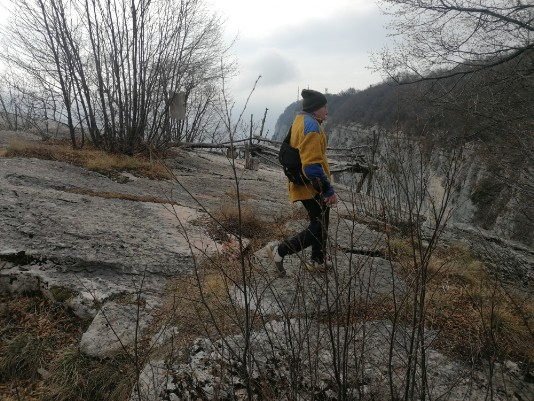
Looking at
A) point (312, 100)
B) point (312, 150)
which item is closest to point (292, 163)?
point (312, 150)

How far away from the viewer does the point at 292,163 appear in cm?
323

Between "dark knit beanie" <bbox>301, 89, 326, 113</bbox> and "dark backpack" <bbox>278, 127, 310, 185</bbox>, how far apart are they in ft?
0.97

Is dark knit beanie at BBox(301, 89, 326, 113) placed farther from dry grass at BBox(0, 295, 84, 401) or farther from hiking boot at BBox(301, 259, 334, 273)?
dry grass at BBox(0, 295, 84, 401)

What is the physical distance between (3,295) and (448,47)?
34.4ft

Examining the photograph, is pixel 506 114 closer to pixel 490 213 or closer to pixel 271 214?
pixel 271 214

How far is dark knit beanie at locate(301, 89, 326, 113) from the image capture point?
3.18m

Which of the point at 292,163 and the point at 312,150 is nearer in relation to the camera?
the point at 312,150

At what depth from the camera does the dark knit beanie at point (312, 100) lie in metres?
3.18

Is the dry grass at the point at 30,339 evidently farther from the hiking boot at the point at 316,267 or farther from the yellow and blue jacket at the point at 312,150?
the yellow and blue jacket at the point at 312,150

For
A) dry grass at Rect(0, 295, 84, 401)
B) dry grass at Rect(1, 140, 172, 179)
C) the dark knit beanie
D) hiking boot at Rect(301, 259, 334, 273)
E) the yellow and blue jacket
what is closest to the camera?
hiking boot at Rect(301, 259, 334, 273)

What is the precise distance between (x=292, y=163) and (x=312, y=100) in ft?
1.91

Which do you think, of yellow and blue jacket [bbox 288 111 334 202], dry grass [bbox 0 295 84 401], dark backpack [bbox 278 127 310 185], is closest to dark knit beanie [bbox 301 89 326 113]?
yellow and blue jacket [bbox 288 111 334 202]

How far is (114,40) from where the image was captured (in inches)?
360

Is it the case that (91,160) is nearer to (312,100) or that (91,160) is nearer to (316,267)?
(312,100)
